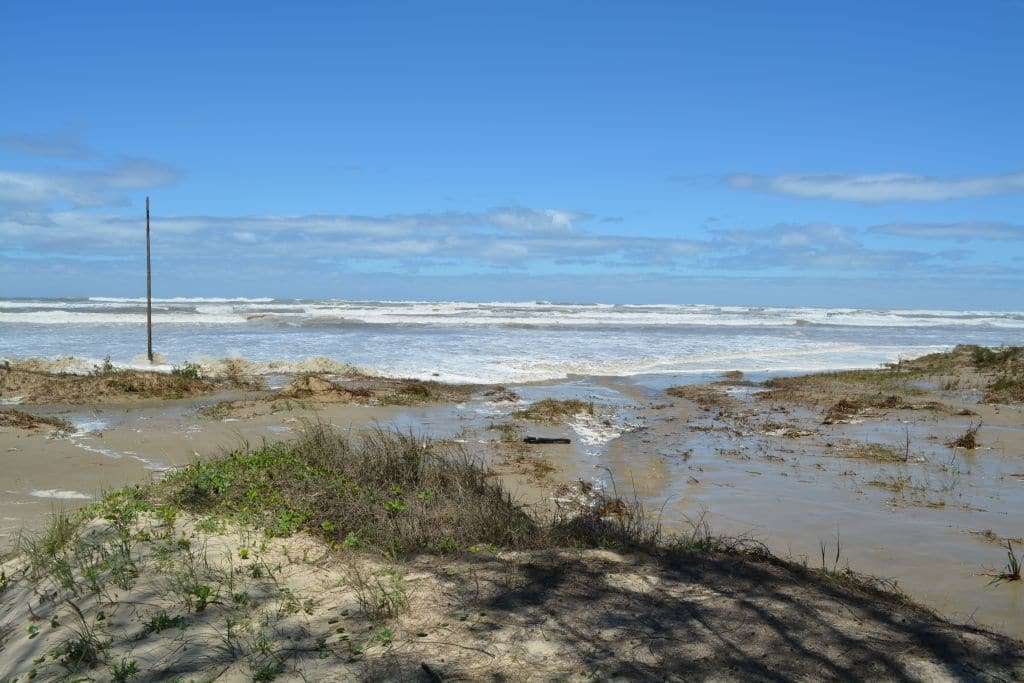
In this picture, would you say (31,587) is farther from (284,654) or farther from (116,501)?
(284,654)

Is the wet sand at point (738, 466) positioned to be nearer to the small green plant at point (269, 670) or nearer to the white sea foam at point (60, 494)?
the white sea foam at point (60, 494)

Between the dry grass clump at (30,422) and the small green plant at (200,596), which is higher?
the small green plant at (200,596)

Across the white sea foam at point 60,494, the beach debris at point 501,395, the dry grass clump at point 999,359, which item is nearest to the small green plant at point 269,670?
the white sea foam at point 60,494

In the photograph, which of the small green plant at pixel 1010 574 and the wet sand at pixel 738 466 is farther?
the wet sand at pixel 738 466

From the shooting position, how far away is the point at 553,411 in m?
15.0

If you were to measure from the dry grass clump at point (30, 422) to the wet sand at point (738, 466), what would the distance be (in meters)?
0.33

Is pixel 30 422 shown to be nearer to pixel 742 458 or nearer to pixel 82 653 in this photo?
pixel 82 653

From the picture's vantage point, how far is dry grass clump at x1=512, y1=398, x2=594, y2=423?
14.5m

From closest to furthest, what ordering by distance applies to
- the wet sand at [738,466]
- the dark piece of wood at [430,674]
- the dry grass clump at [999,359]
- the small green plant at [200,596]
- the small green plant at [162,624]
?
1. the dark piece of wood at [430,674]
2. the small green plant at [162,624]
3. the small green plant at [200,596]
4. the wet sand at [738,466]
5. the dry grass clump at [999,359]

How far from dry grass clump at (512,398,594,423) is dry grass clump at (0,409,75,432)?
7.74 meters

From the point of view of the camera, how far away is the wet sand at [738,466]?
672 centimetres

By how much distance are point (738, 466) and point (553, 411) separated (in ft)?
16.6

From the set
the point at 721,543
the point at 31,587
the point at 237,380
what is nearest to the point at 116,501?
the point at 31,587

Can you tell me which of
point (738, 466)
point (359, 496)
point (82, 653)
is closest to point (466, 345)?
point (738, 466)
